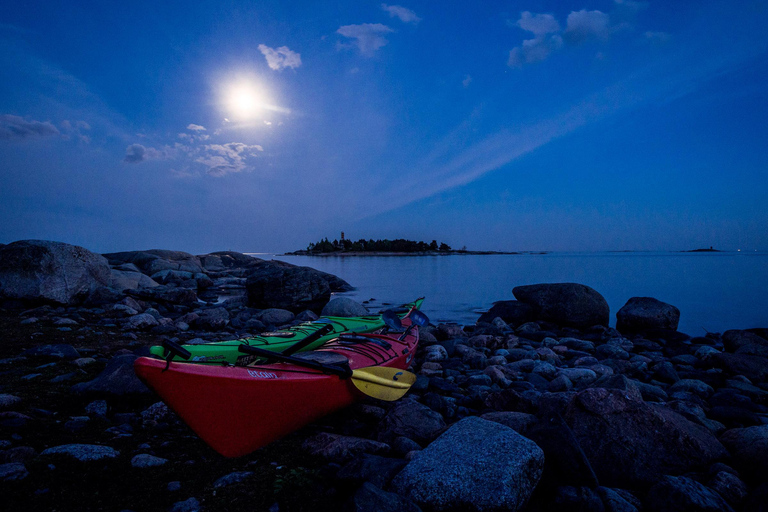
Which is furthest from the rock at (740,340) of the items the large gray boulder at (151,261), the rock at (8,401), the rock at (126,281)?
the large gray boulder at (151,261)

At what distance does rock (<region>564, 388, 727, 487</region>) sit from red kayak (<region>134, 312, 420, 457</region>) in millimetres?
2369

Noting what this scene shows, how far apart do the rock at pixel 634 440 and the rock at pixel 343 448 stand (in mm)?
1936

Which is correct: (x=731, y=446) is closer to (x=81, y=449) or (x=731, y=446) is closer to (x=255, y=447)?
(x=255, y=447)

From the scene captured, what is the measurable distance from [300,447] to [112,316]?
9507 mm

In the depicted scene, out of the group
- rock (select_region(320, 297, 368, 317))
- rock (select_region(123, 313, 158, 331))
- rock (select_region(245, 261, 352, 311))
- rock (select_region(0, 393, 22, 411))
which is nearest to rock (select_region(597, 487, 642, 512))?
rock (select_region(0, 393, 22, 411))

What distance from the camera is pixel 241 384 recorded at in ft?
11.3

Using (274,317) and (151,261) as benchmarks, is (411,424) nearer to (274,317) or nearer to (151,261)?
(274,317)

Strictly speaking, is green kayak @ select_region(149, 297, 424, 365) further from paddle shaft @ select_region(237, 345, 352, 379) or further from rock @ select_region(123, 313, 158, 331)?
rock @ select_region(123, 313, 158, 331)

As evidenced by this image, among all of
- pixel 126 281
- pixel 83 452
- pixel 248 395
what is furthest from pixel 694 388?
pixel 126 281

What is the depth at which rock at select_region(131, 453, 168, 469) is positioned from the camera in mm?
3242

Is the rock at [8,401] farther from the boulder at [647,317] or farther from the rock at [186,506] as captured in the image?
the boulder at [647,317]

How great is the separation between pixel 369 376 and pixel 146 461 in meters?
2.33

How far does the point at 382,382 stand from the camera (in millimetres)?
4625

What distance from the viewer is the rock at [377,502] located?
2469mm
